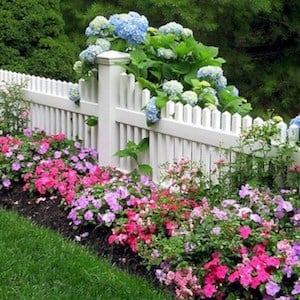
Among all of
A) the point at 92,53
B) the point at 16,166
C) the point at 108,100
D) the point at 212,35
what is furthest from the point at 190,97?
the point at 212,35

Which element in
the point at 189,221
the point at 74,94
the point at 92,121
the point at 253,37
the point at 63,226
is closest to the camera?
the point at 189,221

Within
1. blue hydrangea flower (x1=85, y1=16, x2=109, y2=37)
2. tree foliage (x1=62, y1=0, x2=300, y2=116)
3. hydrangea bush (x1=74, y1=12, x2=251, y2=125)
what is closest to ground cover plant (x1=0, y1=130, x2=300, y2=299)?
hydrangea bush (x1=74, y1=12, x2=251, y2=125)

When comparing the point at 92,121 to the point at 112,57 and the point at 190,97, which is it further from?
the point at 190,97

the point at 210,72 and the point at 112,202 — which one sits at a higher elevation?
the point at 210,72

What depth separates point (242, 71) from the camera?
11.4m

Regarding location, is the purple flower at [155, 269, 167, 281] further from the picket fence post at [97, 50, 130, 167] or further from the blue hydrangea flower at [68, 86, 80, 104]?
the blue hydrangea flower at [68, 86, 80, 104]

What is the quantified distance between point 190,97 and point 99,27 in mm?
1104

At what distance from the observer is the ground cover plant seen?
11.6 feet

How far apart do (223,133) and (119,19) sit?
5.03ft

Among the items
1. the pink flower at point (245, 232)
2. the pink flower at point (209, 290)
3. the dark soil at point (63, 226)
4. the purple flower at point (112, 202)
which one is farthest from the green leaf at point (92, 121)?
the pink flower at point (209, 290)

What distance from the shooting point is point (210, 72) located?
535 centimetres

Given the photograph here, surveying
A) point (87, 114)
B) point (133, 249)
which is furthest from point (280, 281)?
point (87, 114)

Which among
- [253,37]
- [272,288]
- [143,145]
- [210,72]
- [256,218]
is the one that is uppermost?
[253,37]

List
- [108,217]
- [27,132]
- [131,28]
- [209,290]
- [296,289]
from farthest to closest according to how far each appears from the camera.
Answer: [27,132]
[131,28]
[108,217]
[209,290]
[296,289]
